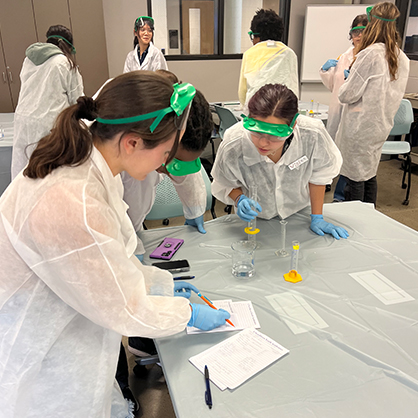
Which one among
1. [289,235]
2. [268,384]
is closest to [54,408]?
[268,384]

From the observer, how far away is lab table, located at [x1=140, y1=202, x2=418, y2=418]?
86 centimetres

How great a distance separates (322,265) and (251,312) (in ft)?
1.29

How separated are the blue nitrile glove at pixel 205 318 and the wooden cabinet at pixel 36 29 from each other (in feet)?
13.7

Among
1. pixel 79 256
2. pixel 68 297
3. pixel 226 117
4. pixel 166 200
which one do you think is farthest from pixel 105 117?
pixel 226 117

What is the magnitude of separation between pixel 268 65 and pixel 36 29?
2.67 m

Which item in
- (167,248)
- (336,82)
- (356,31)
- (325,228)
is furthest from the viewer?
(336,82)

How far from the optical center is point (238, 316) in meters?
1.14

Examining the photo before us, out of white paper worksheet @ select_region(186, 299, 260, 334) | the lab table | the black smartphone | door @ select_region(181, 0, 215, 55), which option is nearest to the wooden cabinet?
door @ select_region(181, 0, 215, 55)

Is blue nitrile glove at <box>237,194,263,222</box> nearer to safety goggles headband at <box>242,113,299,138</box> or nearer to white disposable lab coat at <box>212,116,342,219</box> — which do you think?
white disposable lab coat at <box>212,116,342,219</box>

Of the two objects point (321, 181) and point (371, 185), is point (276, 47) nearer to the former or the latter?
point (371, 185)

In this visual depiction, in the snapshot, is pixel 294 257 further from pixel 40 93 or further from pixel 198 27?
pixel 198 27

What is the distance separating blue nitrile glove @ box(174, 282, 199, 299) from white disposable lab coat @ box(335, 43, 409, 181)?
7.01ft

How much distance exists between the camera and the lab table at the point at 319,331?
0.86m

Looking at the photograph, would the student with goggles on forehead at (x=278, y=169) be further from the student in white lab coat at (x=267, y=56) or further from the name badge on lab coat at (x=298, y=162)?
the student in white lab coat at (x=267, y=56)
